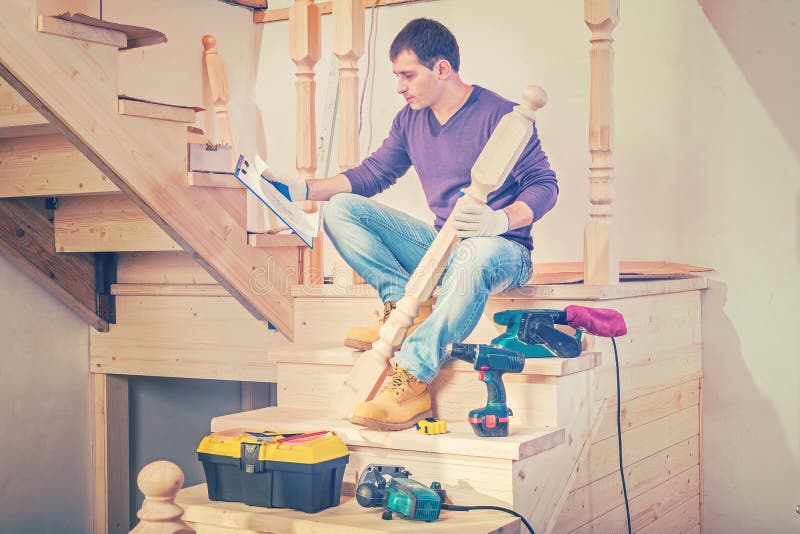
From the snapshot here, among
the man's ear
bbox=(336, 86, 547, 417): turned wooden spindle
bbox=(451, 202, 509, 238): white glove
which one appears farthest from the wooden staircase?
the man's ear

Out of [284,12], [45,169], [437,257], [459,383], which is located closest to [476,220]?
[437,257]

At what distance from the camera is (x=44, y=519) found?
3.24 m

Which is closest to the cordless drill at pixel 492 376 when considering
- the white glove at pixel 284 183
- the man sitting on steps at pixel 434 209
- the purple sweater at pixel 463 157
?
the man sitting on steps at pixel 434 209

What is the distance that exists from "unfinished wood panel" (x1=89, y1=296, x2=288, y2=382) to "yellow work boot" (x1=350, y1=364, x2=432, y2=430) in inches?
39.0

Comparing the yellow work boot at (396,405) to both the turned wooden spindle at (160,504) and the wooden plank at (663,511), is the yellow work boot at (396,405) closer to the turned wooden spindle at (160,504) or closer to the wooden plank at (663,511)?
the wooden plank at (663,511)

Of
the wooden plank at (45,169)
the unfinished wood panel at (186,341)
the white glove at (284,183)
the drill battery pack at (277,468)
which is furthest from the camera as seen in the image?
the unfinished wood panel at (186,341)

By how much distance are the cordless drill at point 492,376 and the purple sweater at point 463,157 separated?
0.38 meters

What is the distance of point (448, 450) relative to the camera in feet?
6.20

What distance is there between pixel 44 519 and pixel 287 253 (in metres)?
1.43

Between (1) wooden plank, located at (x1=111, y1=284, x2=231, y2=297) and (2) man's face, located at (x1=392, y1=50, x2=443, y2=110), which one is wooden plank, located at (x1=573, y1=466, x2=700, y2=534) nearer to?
(2) man's face, located at (x1=392, y1=50, x2=443, y2=110)

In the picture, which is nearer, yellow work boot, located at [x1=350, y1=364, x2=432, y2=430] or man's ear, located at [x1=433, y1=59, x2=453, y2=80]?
yellow work boot, located at [x1=350, y1=364, x2=432, y2=430]

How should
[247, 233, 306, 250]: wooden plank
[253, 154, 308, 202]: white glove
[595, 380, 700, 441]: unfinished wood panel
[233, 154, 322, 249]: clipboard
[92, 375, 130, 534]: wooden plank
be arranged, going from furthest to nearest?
[92, 375, 130, 534]: wooden plank
[247, 233, 306, 250]: wooden plank
[595, 380, 700, 441]: unfinished wood panel
[253, 154, 308, 202]: white glove
[233, 154, 322, 249]: clipboard

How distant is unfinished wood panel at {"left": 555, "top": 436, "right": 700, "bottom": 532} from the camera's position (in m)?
2.22

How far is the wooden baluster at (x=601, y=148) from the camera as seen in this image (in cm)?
225
